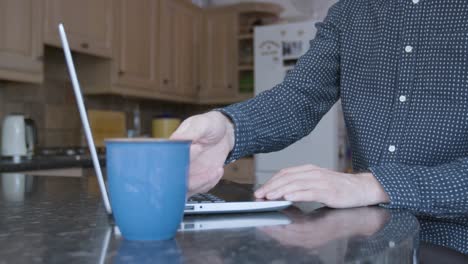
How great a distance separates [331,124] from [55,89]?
1846mm

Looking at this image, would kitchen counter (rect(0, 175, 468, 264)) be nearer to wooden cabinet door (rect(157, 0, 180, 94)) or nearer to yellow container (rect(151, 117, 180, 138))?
wooden cabinet door (rect(157, 0, 180, 94))

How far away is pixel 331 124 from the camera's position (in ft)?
10.5

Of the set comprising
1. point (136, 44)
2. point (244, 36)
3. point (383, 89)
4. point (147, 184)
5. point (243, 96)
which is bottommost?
point (147, 184)

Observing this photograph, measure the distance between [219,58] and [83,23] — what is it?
1.39 meters

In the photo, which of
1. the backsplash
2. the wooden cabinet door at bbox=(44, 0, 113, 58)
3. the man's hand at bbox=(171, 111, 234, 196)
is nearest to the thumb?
Result: the man's hand at bbox=(171, 111, 234, 196)

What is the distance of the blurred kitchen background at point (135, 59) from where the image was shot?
2.48 metres

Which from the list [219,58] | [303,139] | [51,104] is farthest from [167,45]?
[303,139]

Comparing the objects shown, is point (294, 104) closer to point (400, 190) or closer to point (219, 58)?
point (400, 190)

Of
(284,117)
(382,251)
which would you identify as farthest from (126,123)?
(382,251)

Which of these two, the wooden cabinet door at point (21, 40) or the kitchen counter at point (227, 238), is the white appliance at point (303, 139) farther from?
the kitchen counter at point (227, 238)

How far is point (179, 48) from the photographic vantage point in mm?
3697

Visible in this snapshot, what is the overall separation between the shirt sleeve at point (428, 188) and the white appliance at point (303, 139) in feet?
8.20

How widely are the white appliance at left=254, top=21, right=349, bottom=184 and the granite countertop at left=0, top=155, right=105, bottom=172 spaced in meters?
1.37

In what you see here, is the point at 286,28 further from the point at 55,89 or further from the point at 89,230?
the point at 89,230
